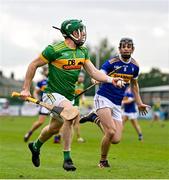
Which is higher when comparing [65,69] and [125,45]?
[125,45]

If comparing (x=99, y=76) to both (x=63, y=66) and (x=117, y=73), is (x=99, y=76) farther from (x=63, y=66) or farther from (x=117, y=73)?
(x=117, y=73)

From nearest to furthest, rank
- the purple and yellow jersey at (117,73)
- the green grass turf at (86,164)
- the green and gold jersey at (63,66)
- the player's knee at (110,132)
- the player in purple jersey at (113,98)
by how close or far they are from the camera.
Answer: the green grass turf at (86,164), the green and gold jersey at (63,66), the player's knee at (110,132), the player in purple jersey at (113,98), the purple and yellow jersey at (117,73)

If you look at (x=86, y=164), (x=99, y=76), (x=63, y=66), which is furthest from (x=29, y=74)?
(x=86, y=164)

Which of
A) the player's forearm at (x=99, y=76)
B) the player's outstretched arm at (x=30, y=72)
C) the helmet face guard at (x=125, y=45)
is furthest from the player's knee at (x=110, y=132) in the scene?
the player's outstretched arm at (x=30, y=72)

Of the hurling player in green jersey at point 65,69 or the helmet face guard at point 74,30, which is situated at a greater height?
the helmet face guard at point 74,30

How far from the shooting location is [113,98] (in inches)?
518

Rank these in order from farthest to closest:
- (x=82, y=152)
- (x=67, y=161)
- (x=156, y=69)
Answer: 1. (x=156, y=69)
2. (x=82, y=152)
3. (x=67, y=161)

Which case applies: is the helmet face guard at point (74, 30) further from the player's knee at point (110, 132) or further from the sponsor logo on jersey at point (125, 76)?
the player's knee at point (110, 132)

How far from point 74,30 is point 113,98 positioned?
2.21 metres

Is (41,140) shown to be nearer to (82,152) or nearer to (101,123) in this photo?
(101,123)

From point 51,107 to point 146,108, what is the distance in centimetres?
273

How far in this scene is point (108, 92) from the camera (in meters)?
13.2

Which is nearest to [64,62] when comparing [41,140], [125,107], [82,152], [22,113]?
[41,140]

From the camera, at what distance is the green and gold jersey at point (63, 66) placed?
11.4 metres
